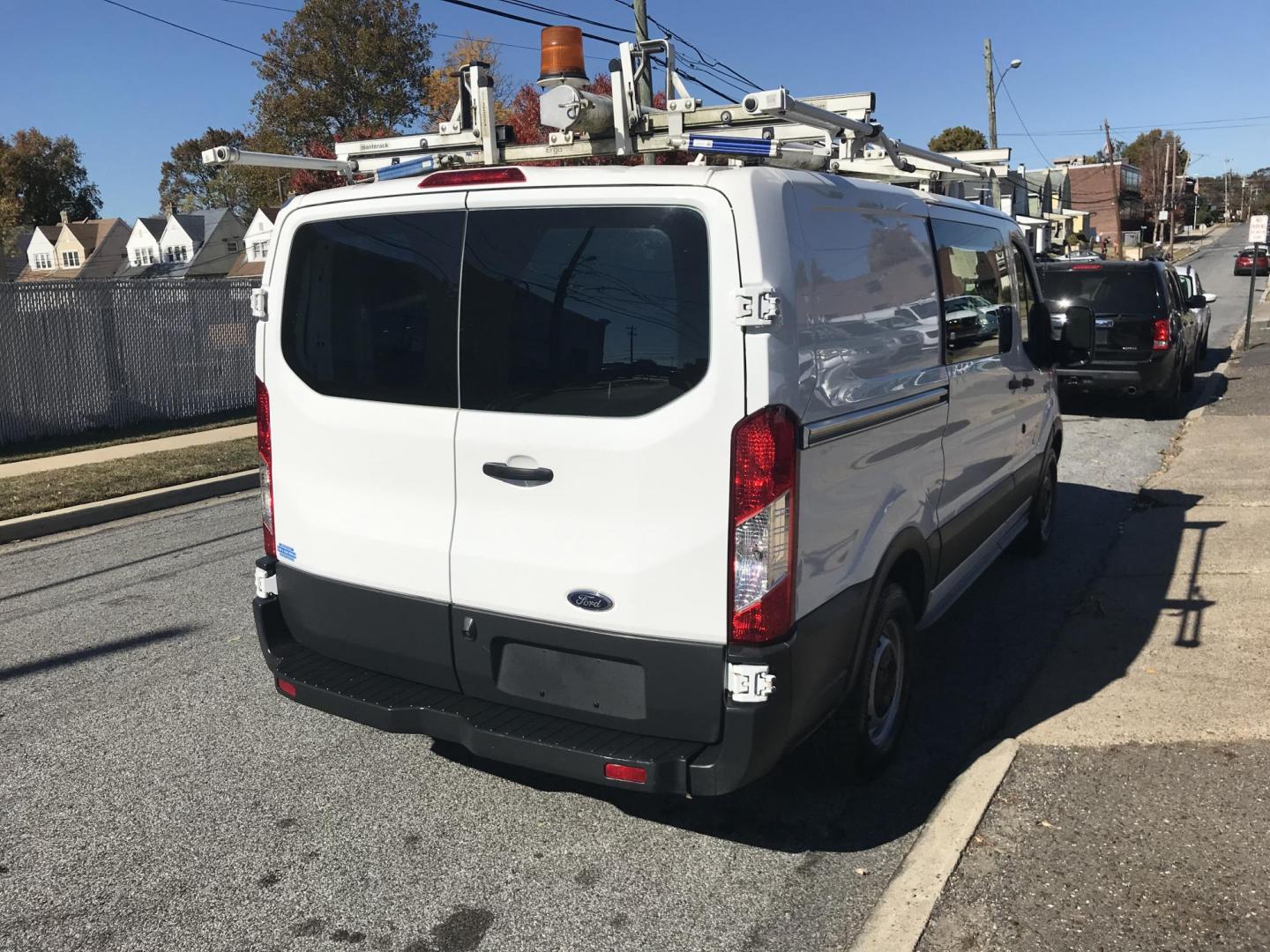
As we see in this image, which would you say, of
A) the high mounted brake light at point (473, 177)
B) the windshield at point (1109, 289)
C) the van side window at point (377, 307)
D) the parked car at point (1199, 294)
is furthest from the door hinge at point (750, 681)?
the parked car at point (1199, 294)

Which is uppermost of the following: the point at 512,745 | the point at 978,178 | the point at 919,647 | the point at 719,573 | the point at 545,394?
the point at 978,178

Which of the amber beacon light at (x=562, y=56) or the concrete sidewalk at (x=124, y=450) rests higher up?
the amber beacon light at (x=562, y=56)

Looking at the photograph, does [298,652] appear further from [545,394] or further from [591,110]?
[591,110]

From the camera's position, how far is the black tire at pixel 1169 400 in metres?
13.3

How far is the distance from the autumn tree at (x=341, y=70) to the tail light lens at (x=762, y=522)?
47.7 meters

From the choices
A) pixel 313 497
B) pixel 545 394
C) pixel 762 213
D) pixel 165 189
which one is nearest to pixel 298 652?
pixel 313 497

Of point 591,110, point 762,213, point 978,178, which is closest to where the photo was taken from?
point 762,213

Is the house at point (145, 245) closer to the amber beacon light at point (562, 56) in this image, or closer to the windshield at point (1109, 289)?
the windshield at point (1109, 289)

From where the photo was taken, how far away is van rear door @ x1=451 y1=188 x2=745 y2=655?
307cm

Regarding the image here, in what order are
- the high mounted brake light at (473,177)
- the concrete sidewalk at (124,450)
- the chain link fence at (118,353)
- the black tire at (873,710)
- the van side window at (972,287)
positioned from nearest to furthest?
the high mounted brake light at (473,177)
the black tire at (873,710)
the van side window at (972,287)
the concrete sidewalk at (124,450)
the chain link fence at (118,353)

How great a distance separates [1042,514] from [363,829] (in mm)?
5105

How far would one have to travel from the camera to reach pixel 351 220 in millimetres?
3727

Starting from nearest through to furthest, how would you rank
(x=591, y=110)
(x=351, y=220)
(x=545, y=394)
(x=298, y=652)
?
(x=545, y=394)
(x=351, y=220)
(x=298, y=652)
(x=591, y=110)

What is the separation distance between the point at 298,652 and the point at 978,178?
4392 mm
